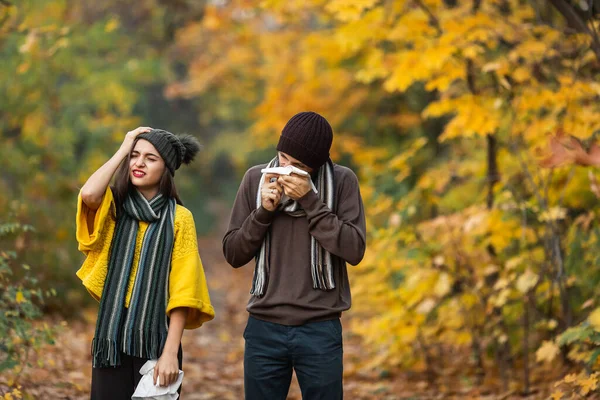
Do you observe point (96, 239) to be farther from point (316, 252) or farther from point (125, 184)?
point (316, 252)

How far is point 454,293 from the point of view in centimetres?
622

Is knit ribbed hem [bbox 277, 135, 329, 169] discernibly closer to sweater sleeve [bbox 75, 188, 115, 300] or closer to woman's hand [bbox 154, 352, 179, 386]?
sweater sleeve [bbox 75, 188, 115, 300]

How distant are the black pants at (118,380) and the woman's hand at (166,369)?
125 millimetres

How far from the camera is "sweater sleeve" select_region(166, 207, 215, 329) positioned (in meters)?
3.01

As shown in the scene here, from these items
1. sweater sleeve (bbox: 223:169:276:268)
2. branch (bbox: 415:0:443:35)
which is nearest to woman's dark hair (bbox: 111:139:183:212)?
sweater sleeve (bbox: 223:169:276:268)

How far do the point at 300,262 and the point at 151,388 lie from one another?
2.64ft

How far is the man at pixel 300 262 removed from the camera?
118 inches

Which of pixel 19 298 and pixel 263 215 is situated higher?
pixel 263 215

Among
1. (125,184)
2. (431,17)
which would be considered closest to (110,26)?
(431,17)

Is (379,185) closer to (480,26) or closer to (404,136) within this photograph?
(480,26)

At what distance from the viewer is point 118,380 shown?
3.04 m

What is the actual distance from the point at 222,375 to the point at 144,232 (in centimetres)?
396

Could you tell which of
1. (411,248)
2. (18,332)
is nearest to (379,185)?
(411,248)

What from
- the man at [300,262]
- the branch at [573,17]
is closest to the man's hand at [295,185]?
the man at [300,262]
